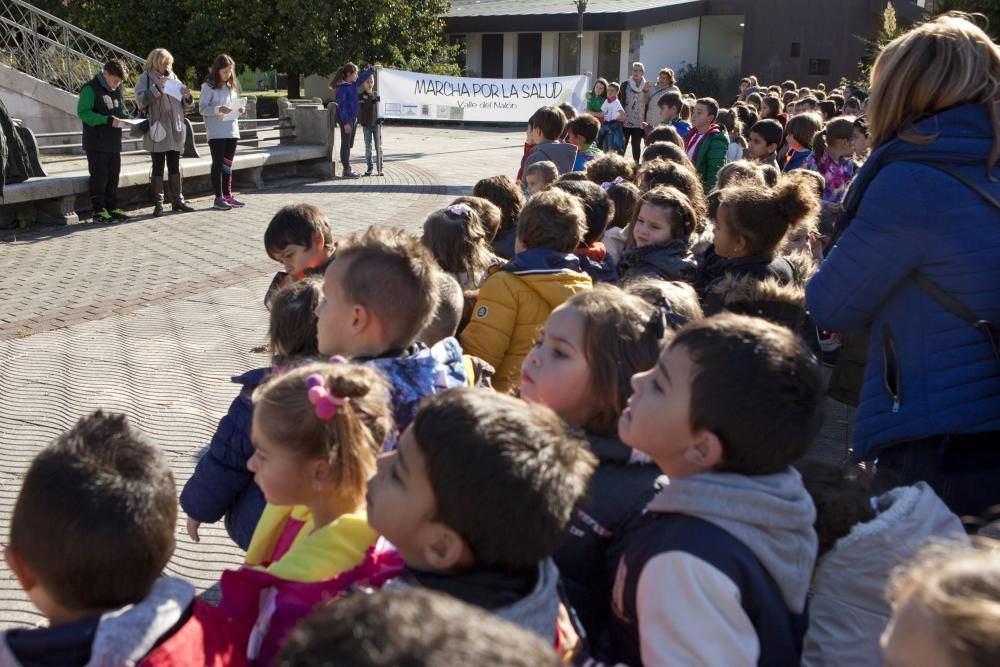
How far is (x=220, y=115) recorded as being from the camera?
40.5 ft

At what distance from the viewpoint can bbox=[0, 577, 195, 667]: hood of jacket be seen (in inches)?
68.9

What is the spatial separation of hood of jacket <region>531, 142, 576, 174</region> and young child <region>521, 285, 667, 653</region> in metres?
5.55

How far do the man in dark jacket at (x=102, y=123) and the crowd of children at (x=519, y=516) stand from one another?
9191 mm

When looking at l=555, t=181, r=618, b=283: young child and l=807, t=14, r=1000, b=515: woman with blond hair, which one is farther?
l=555, t=181, r=618, b=283: young child

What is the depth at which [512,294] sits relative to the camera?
3.94m

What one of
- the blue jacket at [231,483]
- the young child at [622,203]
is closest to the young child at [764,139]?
the young child at [622,203]

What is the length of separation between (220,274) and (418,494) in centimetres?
787

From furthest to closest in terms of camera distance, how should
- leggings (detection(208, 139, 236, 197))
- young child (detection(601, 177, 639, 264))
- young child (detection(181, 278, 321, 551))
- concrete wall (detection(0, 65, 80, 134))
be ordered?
concrete wall (detection(0, 65, 80, 134)) < leggings (detection(208, 139, 236, 197)) < young child (detection(601, 177, 639, 264)) < young child (detection(181, 278, 321, 551))

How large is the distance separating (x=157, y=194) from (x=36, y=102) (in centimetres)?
571

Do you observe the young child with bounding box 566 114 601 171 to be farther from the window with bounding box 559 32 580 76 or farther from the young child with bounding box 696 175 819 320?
the window with bounding box 559 32 580 76

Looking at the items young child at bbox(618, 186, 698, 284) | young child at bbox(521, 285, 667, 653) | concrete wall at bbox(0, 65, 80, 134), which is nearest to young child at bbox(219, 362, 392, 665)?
young child at bbox(521, 285, 667, 653)

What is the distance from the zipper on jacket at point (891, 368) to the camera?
2.73m

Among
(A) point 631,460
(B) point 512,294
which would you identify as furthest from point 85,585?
(B) point 512,294

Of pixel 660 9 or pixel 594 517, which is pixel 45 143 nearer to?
pixel 594 517
